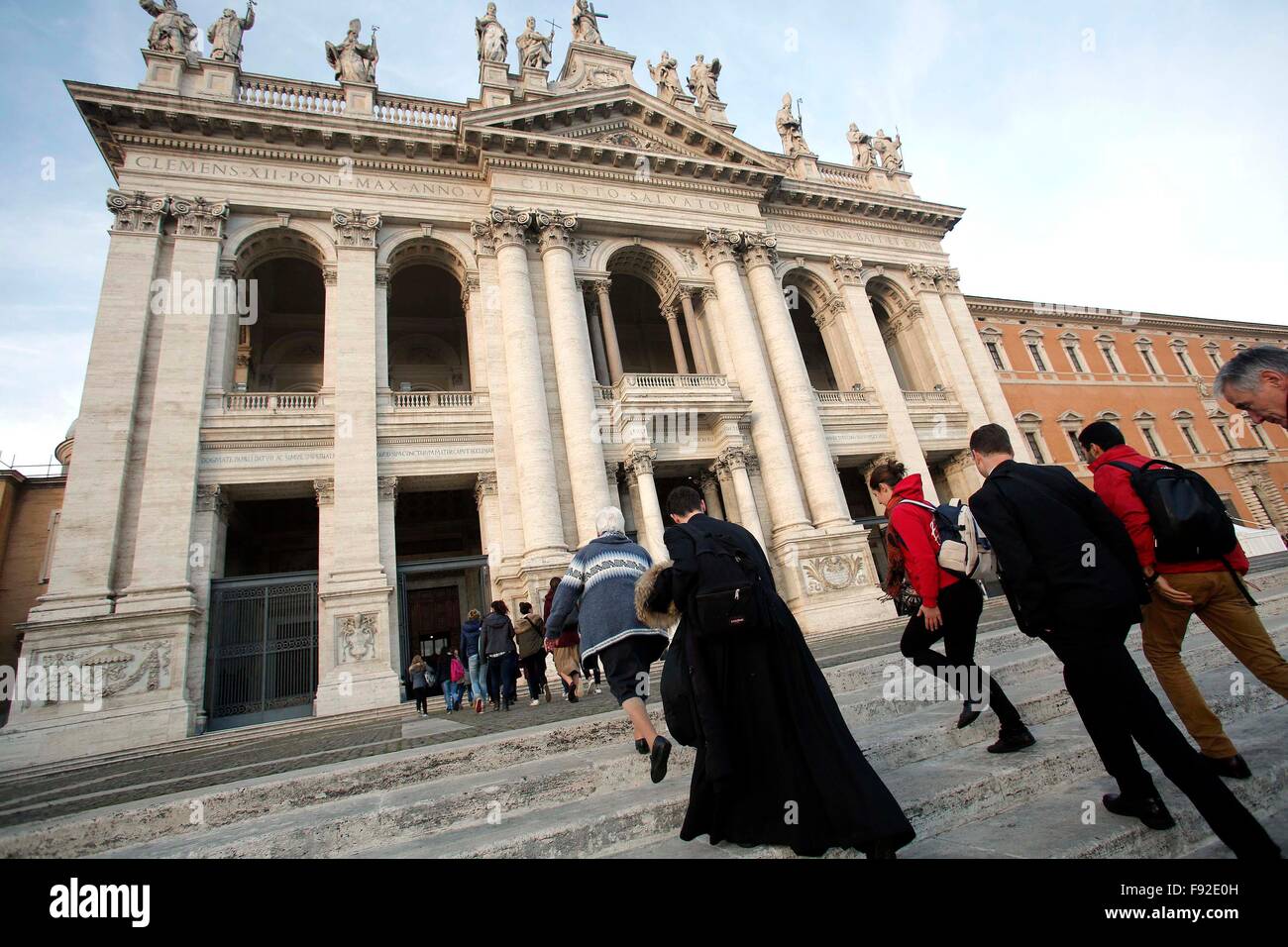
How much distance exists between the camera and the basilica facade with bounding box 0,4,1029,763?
11.5m

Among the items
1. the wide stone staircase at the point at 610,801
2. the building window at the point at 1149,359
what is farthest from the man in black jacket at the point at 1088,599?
the building window at the point at 1149,359

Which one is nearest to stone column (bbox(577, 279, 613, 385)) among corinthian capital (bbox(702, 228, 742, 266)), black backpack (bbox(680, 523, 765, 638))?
corinthian capital (bbox(702, 228, 742, 266))

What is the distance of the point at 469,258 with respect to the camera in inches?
630

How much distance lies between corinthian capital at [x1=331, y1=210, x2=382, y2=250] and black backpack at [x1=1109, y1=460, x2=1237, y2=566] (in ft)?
52.9

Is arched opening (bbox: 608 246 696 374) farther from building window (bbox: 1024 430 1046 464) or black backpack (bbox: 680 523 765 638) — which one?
black backpack (bbox: 680 523 765 638)

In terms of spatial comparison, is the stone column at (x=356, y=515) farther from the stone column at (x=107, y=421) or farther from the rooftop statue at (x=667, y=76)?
the rooftop statue at (x=667, y=76)

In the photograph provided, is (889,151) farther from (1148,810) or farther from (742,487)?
(1148,810)

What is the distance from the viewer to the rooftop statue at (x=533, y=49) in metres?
18.0

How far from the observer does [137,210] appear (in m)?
13.3

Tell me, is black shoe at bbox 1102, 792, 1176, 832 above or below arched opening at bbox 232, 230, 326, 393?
below

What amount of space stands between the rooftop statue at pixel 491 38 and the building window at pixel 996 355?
23.2 meters

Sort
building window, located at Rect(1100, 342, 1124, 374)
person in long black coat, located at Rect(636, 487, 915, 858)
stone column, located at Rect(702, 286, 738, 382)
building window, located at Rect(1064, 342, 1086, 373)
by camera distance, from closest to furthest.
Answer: person in long black coat, located at Rect(636, 487, 915, 858), stone column, located at Rect(702, 286, 738, 382), building window, located at Rect(1064, 342, 1086, 373), building window, located at Rect(1100, 342, 1124, 374)
